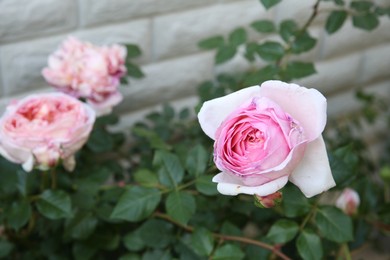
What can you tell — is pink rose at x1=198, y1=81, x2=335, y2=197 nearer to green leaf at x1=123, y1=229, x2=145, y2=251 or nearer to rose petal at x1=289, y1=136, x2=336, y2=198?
rose petal at x1=289, y1=136, x2=336, y2=198

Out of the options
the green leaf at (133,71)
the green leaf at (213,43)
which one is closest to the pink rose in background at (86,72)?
the green leaf at (133,71)

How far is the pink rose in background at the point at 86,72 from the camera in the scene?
934 mm

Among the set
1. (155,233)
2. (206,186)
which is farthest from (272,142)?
(155,233)

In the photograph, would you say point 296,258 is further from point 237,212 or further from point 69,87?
point 69,87

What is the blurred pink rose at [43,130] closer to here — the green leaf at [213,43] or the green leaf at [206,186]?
the green leaf at [206,186]

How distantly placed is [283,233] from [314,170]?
0.68ft

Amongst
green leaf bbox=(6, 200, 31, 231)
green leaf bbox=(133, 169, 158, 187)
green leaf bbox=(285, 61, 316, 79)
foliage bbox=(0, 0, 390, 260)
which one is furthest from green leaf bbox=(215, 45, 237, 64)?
green leaf bbox=(6, 200, 31, 231)

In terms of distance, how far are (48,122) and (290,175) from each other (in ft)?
1.07

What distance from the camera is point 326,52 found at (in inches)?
53.9

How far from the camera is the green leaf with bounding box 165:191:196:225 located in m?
0.83

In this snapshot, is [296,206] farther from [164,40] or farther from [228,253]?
[164,40]

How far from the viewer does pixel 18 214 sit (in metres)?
0.88

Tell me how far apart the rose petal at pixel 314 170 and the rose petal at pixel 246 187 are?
0.03m

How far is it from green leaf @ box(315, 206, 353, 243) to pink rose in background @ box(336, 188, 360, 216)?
0.42ft
